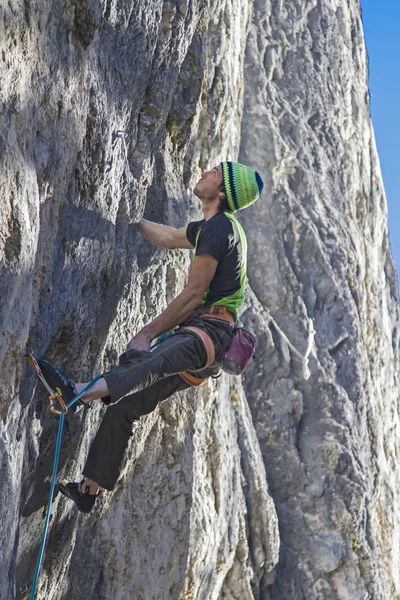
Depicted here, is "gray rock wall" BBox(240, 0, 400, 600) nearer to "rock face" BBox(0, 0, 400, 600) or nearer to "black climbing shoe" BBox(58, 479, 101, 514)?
"rock face" BBox(0, 0, 400, 600)

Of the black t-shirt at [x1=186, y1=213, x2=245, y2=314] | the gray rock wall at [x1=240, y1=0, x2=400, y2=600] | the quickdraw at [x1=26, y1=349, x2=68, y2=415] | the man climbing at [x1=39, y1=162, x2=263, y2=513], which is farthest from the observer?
the gray rock wall at [x1=240, y1=0, x2=400, y2=600]

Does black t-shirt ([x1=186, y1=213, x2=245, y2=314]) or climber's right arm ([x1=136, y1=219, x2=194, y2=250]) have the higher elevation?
climber's right arm ([x1=136, y1=219, x2=194, y2=250])

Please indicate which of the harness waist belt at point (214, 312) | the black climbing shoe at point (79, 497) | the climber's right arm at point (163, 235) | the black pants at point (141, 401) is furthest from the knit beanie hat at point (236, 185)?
the black climbing shoe at point (79, 497)

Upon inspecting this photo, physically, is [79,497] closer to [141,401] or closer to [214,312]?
[141,401]

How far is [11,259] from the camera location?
13.5 ft

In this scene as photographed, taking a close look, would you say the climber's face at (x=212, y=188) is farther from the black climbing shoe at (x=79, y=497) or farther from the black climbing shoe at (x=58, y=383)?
the black climbing shoe at (x=79, y=497)

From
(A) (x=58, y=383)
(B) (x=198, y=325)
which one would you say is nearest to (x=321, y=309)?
(B) (x=198, y=325)

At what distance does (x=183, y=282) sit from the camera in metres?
7.31

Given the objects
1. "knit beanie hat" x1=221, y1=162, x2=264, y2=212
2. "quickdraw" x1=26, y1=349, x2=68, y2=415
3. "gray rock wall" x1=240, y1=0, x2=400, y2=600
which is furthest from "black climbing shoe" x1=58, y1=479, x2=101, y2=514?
"gray rock wall" x1=240, y1=0, x2=400, y2=600

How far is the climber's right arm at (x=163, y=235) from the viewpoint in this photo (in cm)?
607

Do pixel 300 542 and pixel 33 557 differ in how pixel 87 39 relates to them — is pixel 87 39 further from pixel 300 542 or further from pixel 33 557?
pixel 300 542

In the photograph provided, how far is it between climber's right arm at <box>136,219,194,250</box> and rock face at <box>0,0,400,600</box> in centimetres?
13

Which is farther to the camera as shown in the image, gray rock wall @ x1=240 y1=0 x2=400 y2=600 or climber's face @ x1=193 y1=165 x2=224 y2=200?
gray rock wall @ x1=240 y1=0 x2=400 y2=600

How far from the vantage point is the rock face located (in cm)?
461
